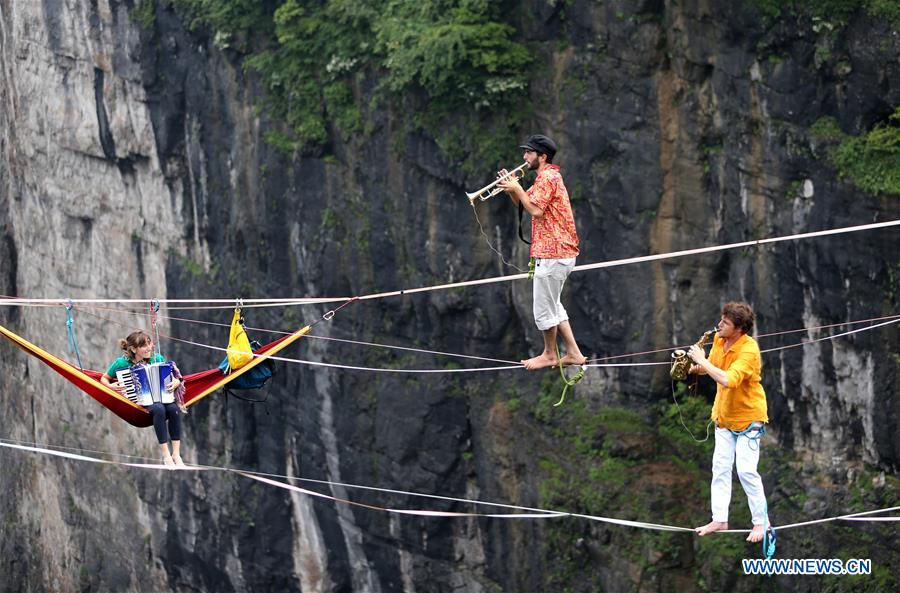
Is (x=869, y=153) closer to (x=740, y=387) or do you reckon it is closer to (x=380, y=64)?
(x=740, y=387)

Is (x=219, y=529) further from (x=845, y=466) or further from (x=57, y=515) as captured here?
(x=845, y=466)

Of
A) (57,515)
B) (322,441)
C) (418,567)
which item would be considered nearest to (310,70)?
(322,441)

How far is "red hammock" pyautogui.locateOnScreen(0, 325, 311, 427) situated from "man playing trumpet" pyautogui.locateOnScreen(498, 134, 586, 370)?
8.43ft

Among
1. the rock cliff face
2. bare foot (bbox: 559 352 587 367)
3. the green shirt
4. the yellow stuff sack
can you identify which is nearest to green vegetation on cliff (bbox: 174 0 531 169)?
the rock cliff face

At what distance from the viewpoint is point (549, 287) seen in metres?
12.4

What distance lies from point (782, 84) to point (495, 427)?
720 cm

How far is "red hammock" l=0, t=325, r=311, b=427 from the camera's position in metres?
13.7

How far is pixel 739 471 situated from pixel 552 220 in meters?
2.50

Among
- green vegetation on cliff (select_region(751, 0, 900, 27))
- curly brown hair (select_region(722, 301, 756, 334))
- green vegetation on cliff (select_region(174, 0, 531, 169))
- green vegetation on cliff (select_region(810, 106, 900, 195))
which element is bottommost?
curly brown hair (select_region(722, 301, 756, 334))

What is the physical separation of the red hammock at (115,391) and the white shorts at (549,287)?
2527mm

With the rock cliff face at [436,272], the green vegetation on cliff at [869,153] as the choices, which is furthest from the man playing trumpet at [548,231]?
the rock cliff face at [436,272]

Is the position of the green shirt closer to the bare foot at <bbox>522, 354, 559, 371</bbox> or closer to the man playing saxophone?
the bare foot at <bbox>522, 354, 559, 371</bbox>

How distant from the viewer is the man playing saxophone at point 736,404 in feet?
34.5

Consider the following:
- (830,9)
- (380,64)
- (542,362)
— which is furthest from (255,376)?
(380,64)
